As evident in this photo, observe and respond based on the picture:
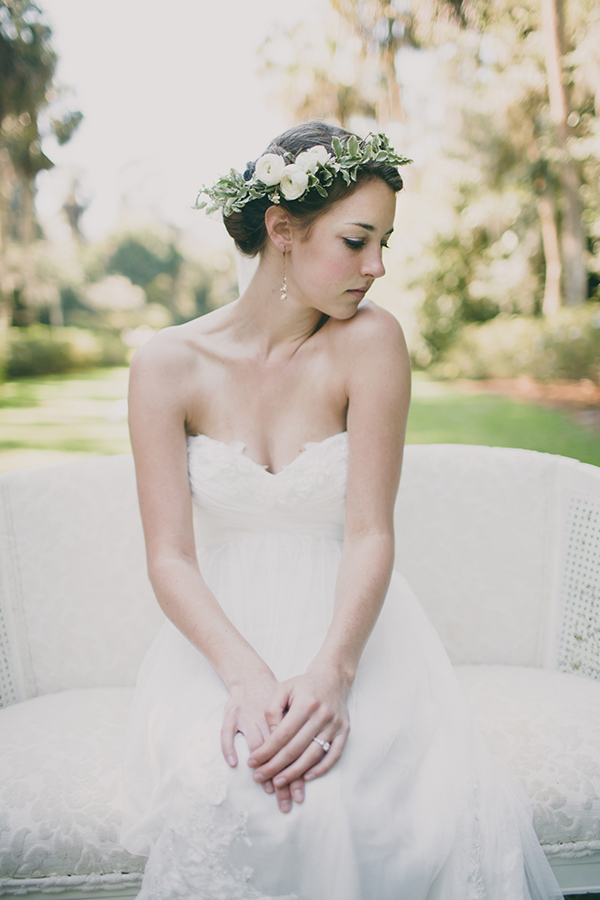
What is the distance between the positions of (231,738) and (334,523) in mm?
732

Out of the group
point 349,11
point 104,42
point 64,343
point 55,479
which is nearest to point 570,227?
point 349,11

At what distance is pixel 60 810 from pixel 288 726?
0.66 metres

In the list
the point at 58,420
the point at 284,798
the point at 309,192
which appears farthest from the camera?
the point at 58,420

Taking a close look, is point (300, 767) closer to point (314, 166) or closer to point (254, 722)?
point (254, 722)

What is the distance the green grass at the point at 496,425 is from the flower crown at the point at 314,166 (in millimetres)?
5471

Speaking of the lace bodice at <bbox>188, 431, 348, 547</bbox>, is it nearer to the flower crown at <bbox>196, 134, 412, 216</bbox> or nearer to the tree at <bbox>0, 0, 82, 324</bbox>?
the flower crown at <bbox>196, 134, 412, 216</bbox>

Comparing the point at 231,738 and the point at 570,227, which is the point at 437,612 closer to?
the point at 231,738

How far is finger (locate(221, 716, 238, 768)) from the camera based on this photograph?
1245 mm

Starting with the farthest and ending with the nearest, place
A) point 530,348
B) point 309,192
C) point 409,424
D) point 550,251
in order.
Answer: point 550,251, point 530,348, point 409,424, point 309,192

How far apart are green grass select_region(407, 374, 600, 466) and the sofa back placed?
4677 millimetres

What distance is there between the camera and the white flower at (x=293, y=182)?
1.56m

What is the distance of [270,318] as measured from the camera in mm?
1891

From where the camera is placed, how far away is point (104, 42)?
983 cm

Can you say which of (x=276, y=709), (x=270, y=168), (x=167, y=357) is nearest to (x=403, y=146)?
(x=270, y=168)
